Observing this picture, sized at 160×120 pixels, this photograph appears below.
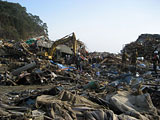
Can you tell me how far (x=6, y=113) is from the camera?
3.04 m

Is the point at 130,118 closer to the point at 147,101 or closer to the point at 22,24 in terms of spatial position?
the point at 147,101

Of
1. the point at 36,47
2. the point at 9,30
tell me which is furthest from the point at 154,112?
the point at 9,30

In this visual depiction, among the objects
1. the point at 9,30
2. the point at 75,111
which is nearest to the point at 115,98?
the point at 75,111

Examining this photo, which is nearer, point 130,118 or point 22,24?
point 130,118

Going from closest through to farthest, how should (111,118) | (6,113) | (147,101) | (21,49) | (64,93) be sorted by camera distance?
(111,118), (6,113), (147,101), (64,93), (21,49)

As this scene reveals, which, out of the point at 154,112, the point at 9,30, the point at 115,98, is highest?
the point at 9,30

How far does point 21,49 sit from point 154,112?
16361mm

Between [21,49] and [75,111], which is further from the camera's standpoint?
[21,49]

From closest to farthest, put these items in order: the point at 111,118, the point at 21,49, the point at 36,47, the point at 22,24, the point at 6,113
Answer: the point at 111,118 → the point at 6,113 → the point at 21,49 → the point at 36,47 → the point at 22,24

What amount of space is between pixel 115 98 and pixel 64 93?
4.24 feet

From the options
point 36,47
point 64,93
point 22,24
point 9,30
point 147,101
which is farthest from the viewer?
point 22,24

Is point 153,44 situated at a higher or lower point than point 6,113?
higher

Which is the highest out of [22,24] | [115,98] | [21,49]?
[22,24]

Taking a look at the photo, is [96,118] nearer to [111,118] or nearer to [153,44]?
[111,118]
